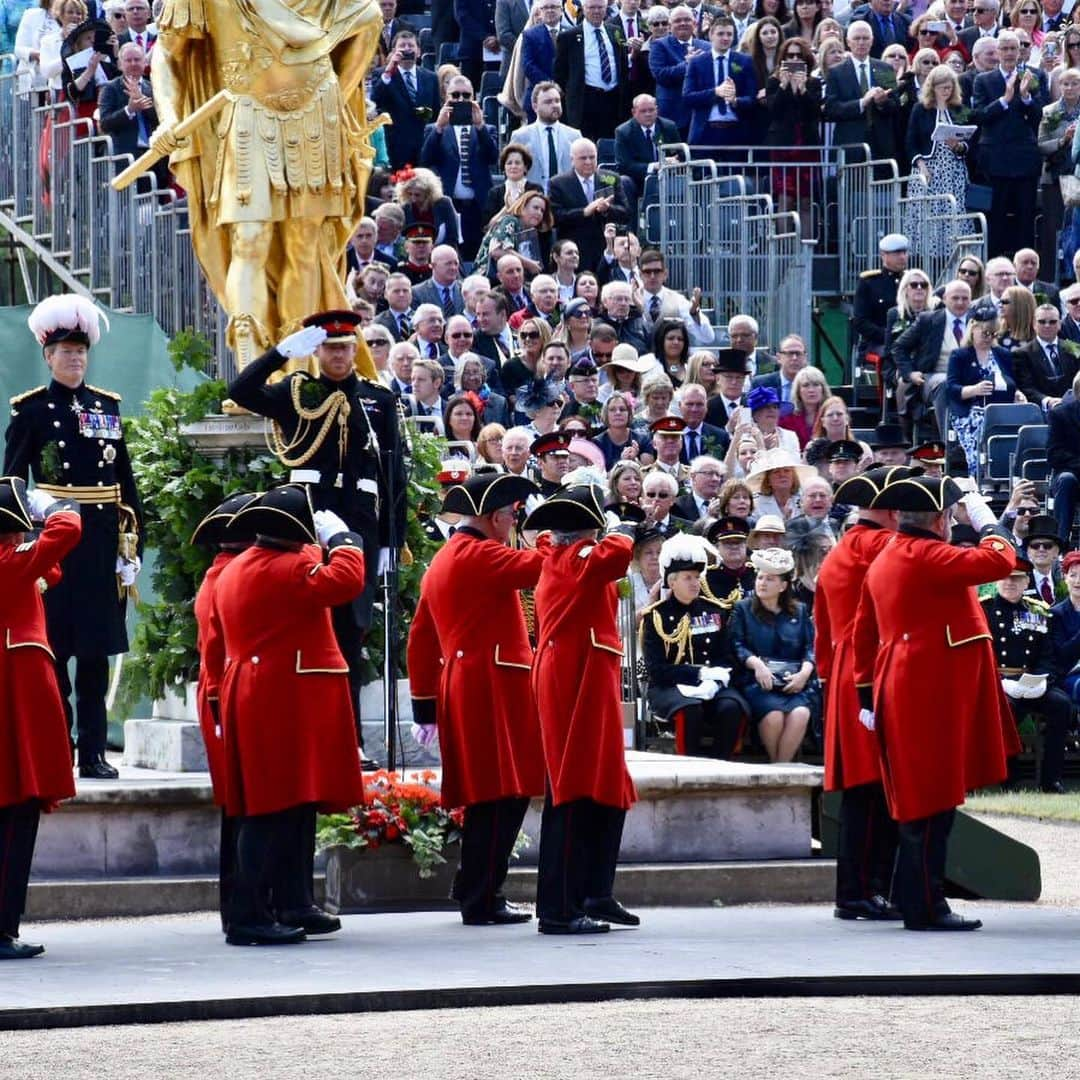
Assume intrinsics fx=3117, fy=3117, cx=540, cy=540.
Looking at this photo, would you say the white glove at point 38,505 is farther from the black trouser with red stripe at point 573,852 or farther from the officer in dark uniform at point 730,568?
the officer in dark uniform at point 730,568

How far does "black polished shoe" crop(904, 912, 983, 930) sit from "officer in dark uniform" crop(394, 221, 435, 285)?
9.10 metres

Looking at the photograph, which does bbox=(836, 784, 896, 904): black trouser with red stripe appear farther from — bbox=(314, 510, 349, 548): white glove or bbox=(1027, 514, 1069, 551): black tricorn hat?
bbox=(1027, 514, 1069, 551): black tricorn hat

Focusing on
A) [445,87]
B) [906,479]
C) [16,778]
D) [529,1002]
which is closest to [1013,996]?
[529,1002]

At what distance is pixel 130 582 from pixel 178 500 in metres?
A: 0.80

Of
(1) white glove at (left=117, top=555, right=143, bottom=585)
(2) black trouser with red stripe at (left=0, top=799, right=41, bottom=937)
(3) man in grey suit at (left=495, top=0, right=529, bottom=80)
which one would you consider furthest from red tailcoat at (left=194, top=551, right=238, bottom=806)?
(3) man in grey suit at (left=495, top=0, right=529, bottom=80)

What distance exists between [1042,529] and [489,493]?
24.1 ft

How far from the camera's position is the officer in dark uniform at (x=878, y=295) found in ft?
71.2

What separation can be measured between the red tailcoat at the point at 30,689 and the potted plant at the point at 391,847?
5.19 ft

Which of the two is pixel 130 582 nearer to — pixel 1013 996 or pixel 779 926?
pixel 779 926

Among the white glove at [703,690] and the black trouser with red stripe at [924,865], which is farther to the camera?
the white glove at [703,690]

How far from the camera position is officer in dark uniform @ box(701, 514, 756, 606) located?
17297mm

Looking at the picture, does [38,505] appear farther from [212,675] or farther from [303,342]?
[303,342]

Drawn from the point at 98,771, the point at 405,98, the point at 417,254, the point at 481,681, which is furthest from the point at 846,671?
the point at 405,98

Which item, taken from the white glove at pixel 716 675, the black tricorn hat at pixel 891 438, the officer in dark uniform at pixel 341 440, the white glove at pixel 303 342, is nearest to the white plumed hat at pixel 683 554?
the white glove at pixel 716 675
